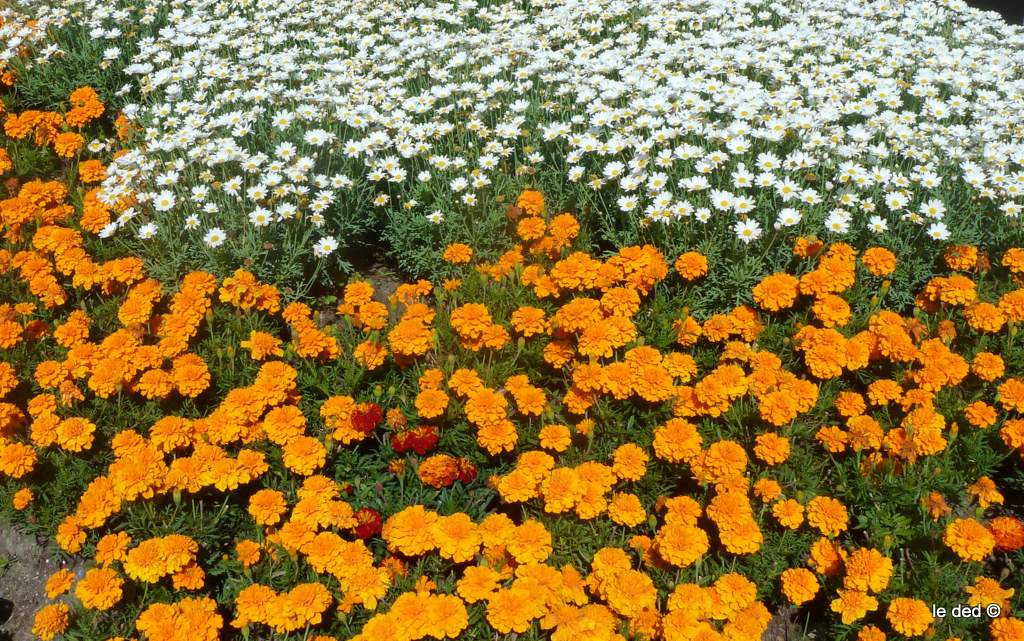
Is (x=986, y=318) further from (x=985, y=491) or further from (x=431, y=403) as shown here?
(x=431, y=403)

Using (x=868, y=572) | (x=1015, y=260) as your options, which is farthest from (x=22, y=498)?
(x=1015, y=260)

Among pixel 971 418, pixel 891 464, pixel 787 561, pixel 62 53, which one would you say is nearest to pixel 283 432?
pixel 787 561

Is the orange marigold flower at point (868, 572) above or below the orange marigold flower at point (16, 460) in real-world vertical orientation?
below

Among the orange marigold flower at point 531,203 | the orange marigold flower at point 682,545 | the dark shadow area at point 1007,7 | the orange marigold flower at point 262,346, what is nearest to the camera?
the orange marigold flower at point 682,545

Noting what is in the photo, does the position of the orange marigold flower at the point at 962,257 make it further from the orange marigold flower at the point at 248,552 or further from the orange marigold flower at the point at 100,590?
the orange marigold flower at the point at 100,590

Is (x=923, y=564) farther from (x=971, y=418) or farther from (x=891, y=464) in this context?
(x=971, y=418)

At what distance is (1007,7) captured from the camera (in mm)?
9141

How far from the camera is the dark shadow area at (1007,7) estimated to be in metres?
9.02

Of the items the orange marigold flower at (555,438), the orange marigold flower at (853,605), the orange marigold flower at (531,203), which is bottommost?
the orange marigold flower at (853,605)

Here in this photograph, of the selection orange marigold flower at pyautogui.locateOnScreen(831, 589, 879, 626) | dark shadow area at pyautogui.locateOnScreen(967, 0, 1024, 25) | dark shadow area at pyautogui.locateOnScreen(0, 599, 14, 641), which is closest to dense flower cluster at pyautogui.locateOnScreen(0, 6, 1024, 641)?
orange marigold flower at pyautogui.locateOnScreen(831, 589, 879, 626)

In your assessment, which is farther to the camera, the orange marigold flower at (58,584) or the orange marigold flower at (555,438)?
the orange marigold flower at (555,438)

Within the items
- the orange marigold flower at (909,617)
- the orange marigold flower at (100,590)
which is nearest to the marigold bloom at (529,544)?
the orange marigold flower at (909,617)

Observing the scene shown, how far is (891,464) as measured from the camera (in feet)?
11.2

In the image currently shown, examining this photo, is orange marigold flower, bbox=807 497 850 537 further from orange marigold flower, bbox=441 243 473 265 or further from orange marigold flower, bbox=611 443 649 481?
orange marigold flower, bbox=441 243 473 265
